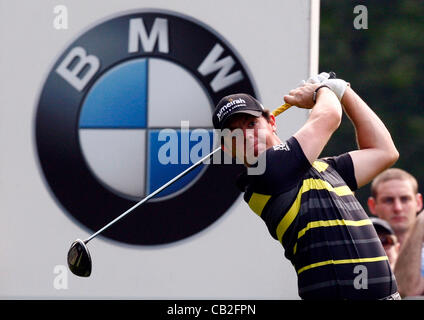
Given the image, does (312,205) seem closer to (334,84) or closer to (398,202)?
(334,84)

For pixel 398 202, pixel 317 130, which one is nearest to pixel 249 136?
pixel 317 130

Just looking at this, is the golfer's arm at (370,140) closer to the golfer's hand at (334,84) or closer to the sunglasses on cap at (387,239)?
the golfer's hand at (334,84)

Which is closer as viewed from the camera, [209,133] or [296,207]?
[296,207]

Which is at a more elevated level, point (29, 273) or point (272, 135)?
point (272, 135)

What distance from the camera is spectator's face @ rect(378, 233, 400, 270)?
6430 mm

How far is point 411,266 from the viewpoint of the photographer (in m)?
5.94

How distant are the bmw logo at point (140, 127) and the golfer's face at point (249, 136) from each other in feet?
4.12

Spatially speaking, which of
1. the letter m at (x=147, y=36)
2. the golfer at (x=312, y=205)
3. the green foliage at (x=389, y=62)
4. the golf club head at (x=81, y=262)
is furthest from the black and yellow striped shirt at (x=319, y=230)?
the green foliage at (x=389, y=62)
